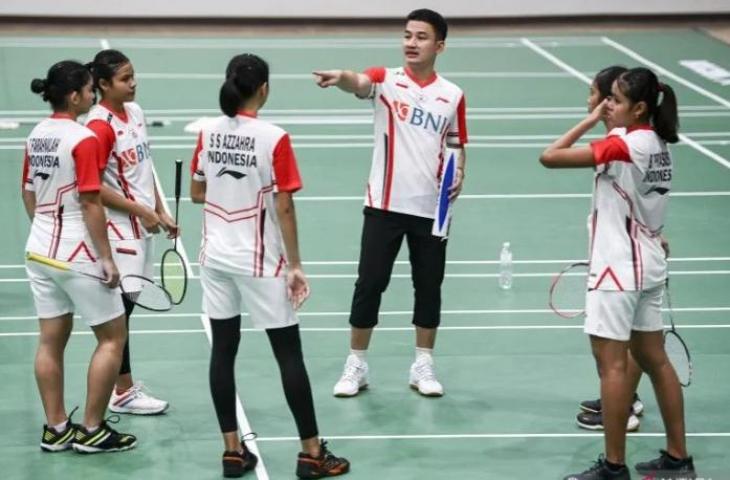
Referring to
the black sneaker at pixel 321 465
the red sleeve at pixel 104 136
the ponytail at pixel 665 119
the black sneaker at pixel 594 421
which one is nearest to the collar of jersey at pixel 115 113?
the red sleeve at pixel 104 136

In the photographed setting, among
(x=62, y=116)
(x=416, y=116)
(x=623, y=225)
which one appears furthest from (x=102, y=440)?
(x=623, y=225)

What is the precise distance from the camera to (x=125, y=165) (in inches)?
322

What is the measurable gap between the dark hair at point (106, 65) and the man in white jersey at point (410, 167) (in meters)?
→ 1.46

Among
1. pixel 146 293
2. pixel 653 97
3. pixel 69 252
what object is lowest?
pixel 146 293

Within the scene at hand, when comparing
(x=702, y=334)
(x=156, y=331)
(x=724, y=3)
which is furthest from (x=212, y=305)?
(x=724, y=3)

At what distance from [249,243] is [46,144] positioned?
1.21 meters

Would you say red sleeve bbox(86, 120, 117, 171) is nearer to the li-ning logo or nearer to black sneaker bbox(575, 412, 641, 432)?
the li-ning logo

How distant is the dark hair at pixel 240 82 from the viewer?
284 inches

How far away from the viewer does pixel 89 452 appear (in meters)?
7.97

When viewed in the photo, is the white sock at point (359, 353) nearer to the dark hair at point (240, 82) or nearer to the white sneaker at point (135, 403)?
the white sneaker at point (135, 403)

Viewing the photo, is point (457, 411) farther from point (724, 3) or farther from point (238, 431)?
point (724, 3)

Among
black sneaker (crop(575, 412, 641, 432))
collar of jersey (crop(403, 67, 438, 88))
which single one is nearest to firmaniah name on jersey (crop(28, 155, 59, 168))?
collar of jersey (crop(403, 67, 438, 88))

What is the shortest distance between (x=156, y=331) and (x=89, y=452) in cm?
239

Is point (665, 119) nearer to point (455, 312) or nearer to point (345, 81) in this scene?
point (345, 81)
